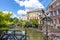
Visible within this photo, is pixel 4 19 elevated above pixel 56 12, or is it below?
below

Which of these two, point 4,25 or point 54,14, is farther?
point 54,14

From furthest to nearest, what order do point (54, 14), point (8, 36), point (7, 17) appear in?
1. point (54, 14)
2. point (7, 17)
3. point (8, 36)

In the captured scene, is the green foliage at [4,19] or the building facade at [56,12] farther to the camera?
the building facade at [56,12]

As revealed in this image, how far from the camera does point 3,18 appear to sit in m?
12.7

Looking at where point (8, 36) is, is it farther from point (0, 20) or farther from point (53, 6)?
point (53, 6)

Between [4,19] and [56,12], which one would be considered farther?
[56,12]

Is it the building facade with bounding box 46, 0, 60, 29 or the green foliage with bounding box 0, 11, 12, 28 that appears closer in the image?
the green foliage with bounding box 0, 11, 12, 28

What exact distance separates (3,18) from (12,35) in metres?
7.83

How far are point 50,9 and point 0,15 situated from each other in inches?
196

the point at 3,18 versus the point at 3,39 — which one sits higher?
the point at 3,18

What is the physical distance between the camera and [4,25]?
12250 millimetres

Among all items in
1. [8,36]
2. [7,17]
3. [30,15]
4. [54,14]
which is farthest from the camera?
[30,15]

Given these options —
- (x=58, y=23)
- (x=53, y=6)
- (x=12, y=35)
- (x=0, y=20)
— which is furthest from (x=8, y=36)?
(x=53, y=6)

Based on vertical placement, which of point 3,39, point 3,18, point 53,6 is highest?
point 53,6
